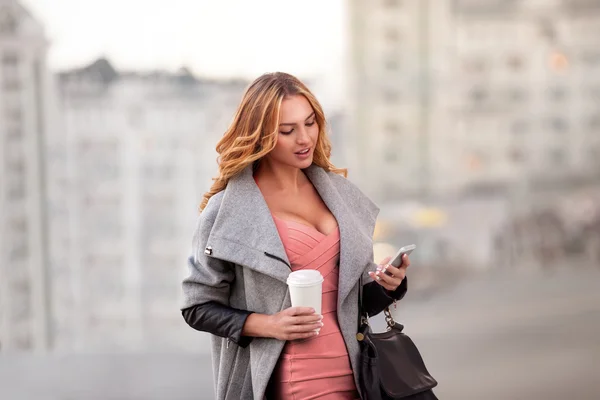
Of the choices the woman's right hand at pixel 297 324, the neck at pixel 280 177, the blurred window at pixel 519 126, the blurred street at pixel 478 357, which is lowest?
the blurred street at pixel 478 357

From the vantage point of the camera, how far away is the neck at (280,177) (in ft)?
5.21

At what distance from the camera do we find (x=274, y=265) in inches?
57.1

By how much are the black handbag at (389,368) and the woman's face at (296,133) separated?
0.99 ft

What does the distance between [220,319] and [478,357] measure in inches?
109

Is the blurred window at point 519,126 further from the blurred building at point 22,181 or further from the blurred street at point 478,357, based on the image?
the blurred building at point 22,181

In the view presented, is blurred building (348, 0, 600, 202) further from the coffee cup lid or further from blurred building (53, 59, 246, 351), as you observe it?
the coffee cup lid

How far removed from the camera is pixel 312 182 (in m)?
1.63

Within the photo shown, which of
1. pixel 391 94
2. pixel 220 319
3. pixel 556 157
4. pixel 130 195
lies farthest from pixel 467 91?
pixel 220 319

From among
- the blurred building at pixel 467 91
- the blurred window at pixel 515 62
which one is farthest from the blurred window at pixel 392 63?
the blurred window at pixel 515 62

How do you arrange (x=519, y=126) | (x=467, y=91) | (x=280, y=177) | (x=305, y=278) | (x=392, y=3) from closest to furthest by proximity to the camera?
1. (x=305, y=278)
2. (x=280, y=177)
3. (x=392, y=3)
4. (x=467, y=91)
5. (x=519, y=126)

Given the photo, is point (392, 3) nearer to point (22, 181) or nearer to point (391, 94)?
point (391, 94)

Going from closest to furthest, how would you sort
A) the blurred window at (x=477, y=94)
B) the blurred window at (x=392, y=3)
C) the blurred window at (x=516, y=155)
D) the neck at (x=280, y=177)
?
the neck at (x=280, y=177) → the blurred window at (x=392, y=3) → the blurred window at (x=477, y=94) → the blurred window at (x=516, y=155)

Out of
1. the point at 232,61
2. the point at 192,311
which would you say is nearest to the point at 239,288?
the point at 192,311

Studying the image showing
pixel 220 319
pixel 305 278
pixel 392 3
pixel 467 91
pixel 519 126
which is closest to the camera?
pixel 305 278
